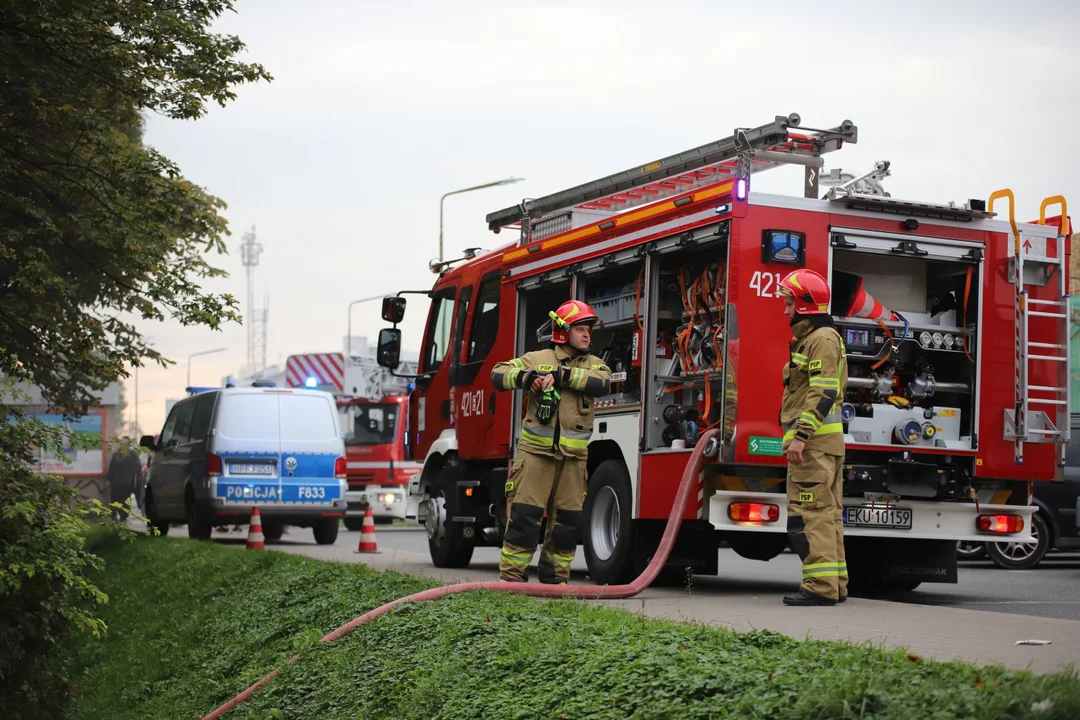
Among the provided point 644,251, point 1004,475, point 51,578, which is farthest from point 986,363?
point 51,578

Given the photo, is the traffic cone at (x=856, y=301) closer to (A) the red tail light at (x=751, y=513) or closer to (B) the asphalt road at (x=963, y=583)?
(A) the red tail light at (x=751, y=513)

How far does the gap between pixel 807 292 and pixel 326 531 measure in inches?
481

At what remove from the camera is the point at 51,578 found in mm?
10578

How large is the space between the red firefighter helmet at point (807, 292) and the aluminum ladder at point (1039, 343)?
77.8 inches

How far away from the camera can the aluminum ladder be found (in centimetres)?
1012

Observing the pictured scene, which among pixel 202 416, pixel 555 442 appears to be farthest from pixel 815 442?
pixel 202 416

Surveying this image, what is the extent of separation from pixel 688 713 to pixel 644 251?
242 inches

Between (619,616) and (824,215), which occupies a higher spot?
(824,215)

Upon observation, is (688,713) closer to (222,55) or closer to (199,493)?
(222,55)

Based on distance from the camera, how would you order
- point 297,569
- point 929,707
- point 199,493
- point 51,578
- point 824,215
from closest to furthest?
point 929,707
point 824,215
point 51,578
point 297,569
point 199,493

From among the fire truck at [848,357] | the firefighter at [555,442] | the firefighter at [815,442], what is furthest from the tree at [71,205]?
the firefighter at [815,442]

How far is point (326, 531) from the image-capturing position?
19.9m

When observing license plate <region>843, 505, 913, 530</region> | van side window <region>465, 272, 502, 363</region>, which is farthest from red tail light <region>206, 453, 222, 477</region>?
license plate <region>843, 505, 913, 530</region>

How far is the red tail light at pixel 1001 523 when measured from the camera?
10.2m
